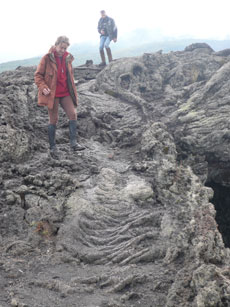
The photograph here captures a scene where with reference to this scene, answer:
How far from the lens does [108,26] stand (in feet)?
76.5

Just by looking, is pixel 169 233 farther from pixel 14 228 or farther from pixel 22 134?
pixel 22 134

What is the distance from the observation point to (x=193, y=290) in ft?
21.0

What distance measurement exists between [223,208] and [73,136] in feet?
38.7

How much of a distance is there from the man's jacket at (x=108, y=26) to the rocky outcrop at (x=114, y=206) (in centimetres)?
756

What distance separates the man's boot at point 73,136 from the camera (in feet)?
40.8

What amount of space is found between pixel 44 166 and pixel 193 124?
9.42 m

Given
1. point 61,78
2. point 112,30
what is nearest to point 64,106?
point 61,78

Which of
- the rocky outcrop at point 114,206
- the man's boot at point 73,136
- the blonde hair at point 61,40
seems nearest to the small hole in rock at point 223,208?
the rocky outcrop at point 114,206

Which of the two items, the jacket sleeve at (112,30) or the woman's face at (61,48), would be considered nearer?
the woman's face at (61,48)

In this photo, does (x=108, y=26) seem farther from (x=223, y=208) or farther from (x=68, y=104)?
(x=223, y=208)

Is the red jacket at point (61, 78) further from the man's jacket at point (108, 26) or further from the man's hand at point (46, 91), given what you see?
the man's jacket at point (108, 26)

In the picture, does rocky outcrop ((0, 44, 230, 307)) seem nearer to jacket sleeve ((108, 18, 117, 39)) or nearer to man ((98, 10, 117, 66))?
man ((98, 10, 117, 66))

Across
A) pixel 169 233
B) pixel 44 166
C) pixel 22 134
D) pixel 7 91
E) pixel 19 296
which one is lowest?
pixel 169 233

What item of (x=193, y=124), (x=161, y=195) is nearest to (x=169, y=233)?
(x=161, y=195)
